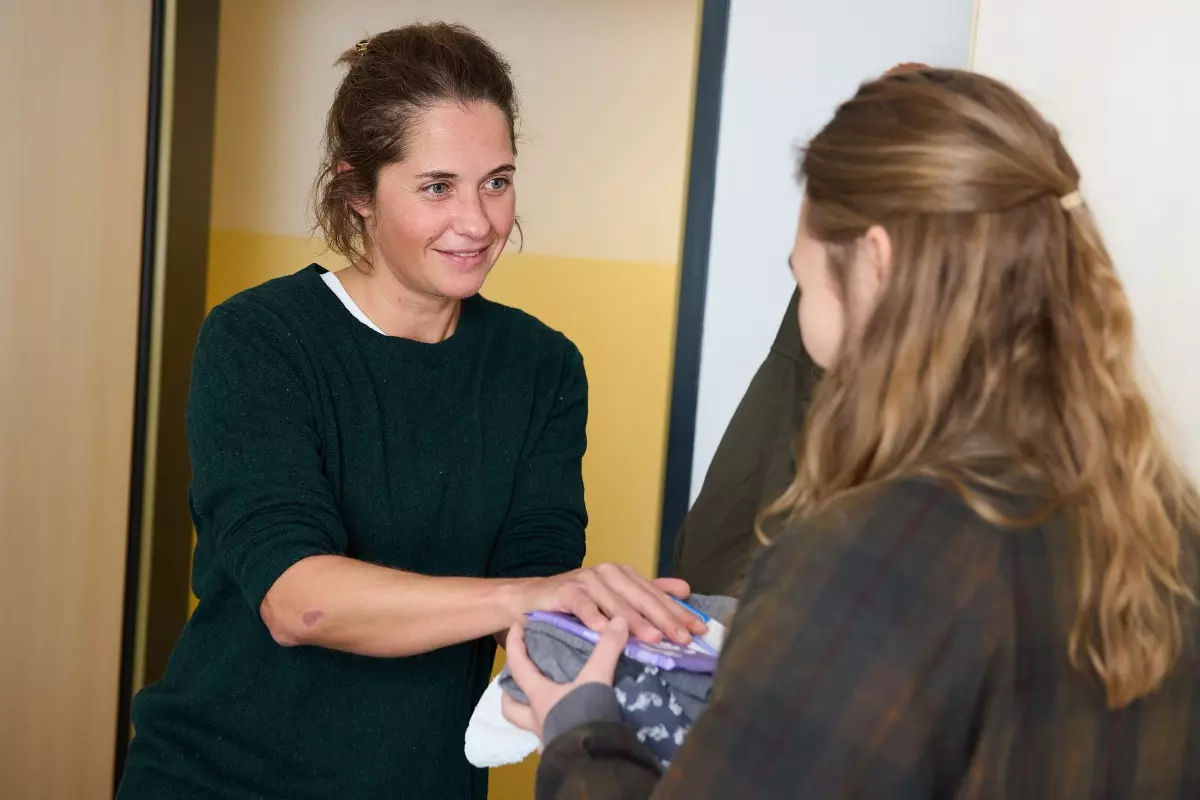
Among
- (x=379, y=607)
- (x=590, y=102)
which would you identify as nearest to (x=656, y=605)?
(x=379, y=607)

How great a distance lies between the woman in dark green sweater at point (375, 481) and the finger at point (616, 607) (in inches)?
1.9

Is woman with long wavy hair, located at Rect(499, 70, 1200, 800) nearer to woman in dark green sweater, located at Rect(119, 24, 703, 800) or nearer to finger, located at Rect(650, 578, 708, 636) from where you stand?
finger, located at Rect(650, 578, 708, 636)

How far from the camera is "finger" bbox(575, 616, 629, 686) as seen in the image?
0.95 m

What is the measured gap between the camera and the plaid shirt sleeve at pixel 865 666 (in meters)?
0.72

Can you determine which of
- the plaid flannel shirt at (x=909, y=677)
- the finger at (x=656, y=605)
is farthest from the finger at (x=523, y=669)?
the plaid flannel shirt at (x=909, y=677)

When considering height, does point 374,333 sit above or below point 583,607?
above

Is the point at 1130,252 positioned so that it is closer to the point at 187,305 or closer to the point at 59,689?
the point at 187,305

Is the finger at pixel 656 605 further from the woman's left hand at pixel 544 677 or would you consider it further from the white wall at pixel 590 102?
the white wall at pixel 590 102

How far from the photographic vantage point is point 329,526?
129cm

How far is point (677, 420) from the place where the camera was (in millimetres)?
2104

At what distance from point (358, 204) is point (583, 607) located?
68 cm

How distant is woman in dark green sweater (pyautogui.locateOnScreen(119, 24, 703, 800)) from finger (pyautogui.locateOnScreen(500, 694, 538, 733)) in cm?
18

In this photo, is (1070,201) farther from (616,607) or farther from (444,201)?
(444,201)

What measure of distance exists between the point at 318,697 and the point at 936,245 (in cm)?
92
